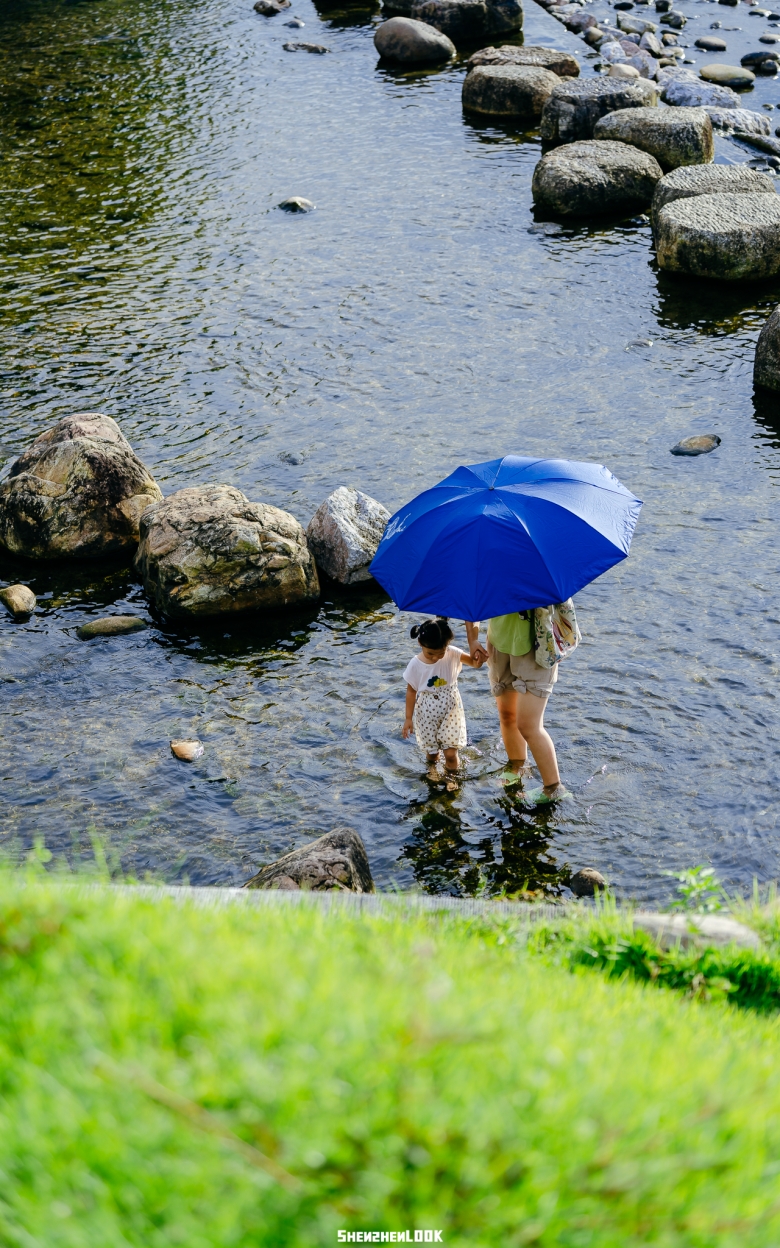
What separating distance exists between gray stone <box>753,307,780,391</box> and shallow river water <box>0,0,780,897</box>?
0.24 metres

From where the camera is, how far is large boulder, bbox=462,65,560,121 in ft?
70.1

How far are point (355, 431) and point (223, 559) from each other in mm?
3647

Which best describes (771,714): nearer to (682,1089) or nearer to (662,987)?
(662,987)

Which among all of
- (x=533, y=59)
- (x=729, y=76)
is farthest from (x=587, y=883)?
(x=729, y=76)

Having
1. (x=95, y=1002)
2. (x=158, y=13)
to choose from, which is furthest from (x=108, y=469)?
(x=158, y=13)

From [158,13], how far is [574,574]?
3014 centimetres

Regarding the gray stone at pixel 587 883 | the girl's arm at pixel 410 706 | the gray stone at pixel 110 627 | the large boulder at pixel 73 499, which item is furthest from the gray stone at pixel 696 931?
the large boulder at pixel 73 499

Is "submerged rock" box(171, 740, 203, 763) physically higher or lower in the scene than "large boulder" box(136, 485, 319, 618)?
lower

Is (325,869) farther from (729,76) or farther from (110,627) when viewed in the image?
(729,76)

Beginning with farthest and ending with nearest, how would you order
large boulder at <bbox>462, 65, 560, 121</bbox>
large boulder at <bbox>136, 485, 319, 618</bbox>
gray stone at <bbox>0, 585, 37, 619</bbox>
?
1. large boulder at <bbox>462, 65, 560, 121</bbox>
2. gray stone at <bbox>0, 585, 37, 619</bbox>
3. large boulder at <bbox>136, 485, 319, 618</bbox>

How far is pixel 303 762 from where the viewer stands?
8.27 m

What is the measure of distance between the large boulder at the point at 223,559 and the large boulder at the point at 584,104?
43.9ft

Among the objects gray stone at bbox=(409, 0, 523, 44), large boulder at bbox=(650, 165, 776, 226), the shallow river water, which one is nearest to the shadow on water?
the shallow river water

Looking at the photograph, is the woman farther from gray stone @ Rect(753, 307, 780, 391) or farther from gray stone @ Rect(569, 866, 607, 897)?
gray stone @ Rect(753, 307, 780, 391)
